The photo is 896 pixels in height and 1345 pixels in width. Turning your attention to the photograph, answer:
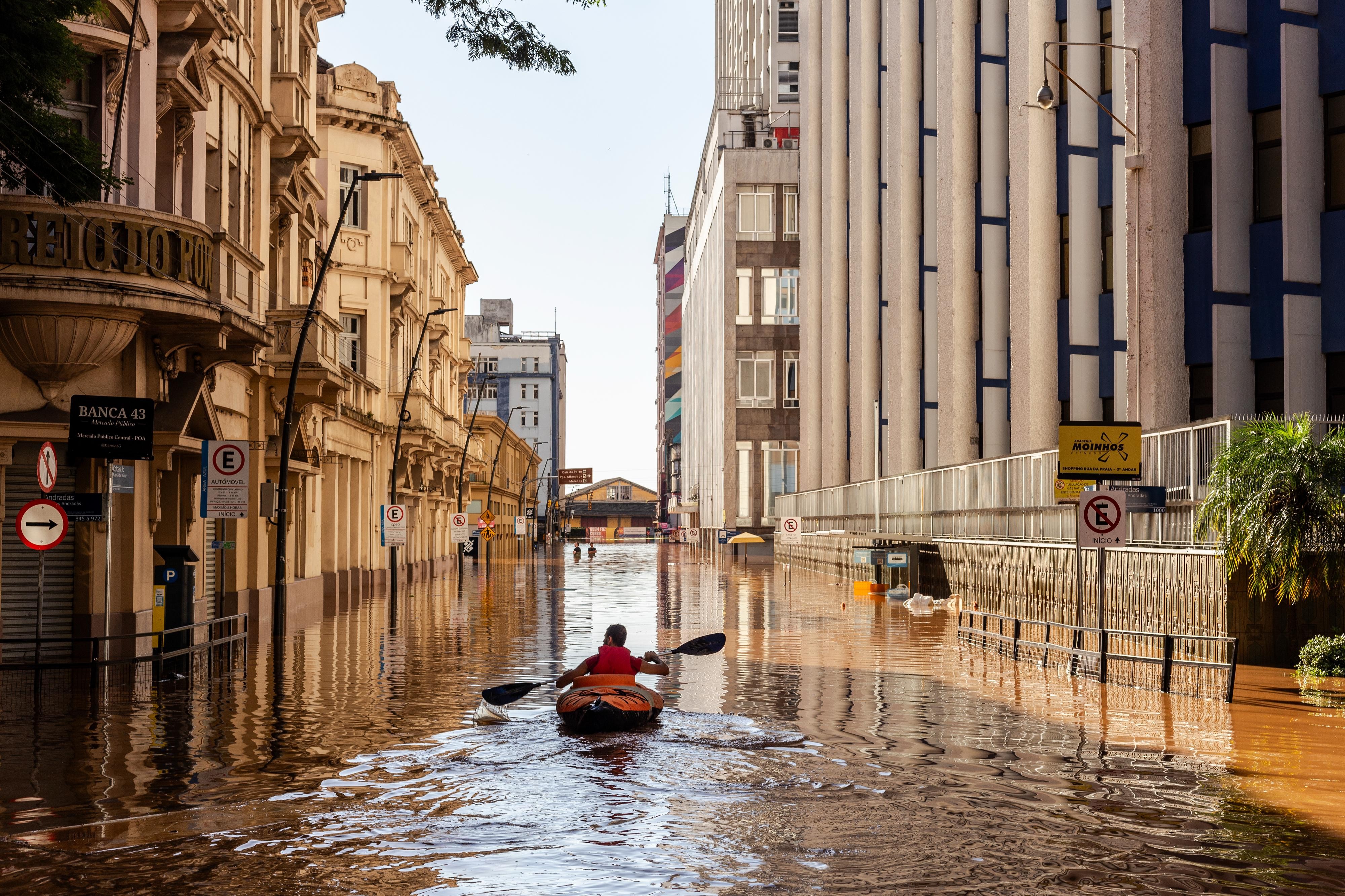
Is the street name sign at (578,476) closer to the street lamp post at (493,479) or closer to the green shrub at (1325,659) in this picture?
the street lamp post at (493,479)

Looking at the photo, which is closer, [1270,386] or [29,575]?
[29,575]

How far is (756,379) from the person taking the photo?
10981 cm

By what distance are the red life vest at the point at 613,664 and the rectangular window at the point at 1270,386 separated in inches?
707

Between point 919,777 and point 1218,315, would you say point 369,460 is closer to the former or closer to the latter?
point 1218,315

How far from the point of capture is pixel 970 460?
46344 mm

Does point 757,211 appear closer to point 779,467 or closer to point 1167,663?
point 779,467

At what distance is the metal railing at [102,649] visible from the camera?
19.4m

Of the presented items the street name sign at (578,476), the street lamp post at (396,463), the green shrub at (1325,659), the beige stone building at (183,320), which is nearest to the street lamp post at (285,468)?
the beige stone building at (183,320)

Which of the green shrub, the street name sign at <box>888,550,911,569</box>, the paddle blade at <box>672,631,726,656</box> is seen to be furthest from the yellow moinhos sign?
the street name sign at <box>888,550,911,569</box>

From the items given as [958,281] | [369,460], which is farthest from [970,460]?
[369,460]

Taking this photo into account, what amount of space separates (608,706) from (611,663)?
46.2 inches

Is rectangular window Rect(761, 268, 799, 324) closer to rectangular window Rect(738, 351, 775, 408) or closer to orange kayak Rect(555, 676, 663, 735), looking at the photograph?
rectangular window Rect(738, 351, 775, 408)

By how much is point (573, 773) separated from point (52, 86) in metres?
10.0

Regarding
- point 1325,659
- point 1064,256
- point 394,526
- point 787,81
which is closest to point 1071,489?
point 1325,659
